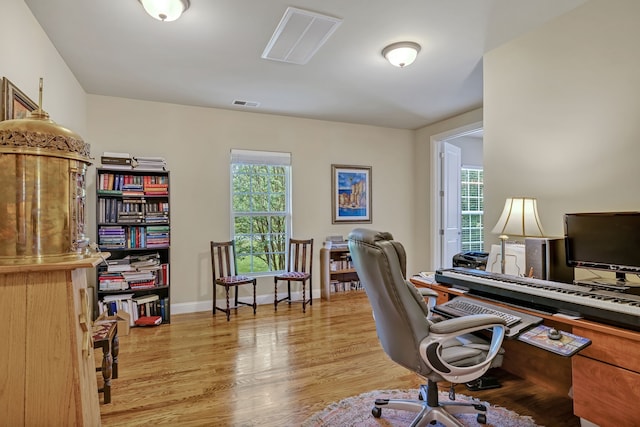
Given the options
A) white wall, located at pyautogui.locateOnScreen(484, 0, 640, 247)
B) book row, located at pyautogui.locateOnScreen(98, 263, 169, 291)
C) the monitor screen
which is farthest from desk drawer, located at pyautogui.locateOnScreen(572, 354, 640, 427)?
book row, located at pyautogui.locateOnScreen(98, 263, 169, 291)

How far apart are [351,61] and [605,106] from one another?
1.89m

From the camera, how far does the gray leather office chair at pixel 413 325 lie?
1.56 metres

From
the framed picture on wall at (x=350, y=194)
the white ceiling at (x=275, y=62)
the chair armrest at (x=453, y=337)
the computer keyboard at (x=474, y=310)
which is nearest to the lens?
the chair armrest at (x=453, y=337)

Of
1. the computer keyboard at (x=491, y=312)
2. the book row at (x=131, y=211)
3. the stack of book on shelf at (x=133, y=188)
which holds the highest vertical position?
the stack of book on shelf at (x=133, y=188)

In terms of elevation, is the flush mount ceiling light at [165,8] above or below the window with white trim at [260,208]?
above

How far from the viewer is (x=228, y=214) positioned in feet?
14.7

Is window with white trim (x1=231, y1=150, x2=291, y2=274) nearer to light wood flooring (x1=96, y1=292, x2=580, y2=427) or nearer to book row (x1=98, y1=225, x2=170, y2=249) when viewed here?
book row (x1=98, y1=225, x2=170, y2=249)

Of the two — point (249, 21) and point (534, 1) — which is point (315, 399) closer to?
point (249, 21)

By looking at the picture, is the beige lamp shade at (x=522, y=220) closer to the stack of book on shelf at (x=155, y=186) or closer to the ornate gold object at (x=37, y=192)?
the ornate gold object at (x=37, y=192)

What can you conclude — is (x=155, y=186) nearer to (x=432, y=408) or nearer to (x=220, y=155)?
(x=220, y=155)

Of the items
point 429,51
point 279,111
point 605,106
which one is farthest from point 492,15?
point 279,111

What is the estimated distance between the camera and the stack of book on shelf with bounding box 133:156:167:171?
150 inches

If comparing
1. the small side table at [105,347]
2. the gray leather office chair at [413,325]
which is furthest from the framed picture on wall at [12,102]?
the gray leather office chair at [413,325]

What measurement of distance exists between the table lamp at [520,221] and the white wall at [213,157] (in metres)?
2.89
